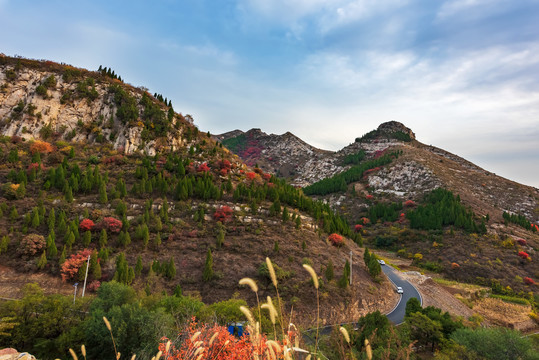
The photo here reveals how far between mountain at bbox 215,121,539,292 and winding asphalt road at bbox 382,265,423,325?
14266 mm

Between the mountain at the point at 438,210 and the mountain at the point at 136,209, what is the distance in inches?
970

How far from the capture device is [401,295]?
41.0 metres

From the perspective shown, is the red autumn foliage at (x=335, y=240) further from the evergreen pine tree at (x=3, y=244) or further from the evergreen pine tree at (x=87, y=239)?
the evergreen pine tree at (x=3, y=244)

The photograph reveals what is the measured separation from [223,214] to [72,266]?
21.2 metres

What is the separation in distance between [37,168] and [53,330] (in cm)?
3960

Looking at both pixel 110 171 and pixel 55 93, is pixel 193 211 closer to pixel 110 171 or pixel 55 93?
pixel 110 171

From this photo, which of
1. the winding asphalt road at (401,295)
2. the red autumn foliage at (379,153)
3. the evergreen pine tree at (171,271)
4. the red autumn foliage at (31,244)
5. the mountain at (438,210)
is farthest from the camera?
the red autumn foliage at (379,153)

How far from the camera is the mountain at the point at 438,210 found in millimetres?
57375

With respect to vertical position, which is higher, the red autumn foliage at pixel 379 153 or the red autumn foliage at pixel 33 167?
the red autumn foliage at pixel 379 153

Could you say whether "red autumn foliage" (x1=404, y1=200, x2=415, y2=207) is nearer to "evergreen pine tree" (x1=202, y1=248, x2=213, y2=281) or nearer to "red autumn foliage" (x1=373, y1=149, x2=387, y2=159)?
"red autumn foliage" (x1=373, y1=149, x2=387, y2=159)

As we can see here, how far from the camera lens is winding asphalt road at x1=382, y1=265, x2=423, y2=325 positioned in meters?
33.1

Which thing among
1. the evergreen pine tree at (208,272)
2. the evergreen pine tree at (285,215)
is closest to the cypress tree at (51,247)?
the evergreen pine tree at (208,272)

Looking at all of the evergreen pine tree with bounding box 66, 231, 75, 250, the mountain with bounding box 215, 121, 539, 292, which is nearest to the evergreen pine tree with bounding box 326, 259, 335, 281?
the evergreen pine tree with bounding box 66, 231, 75, 250

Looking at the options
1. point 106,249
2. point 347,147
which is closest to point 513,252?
point 106,249
